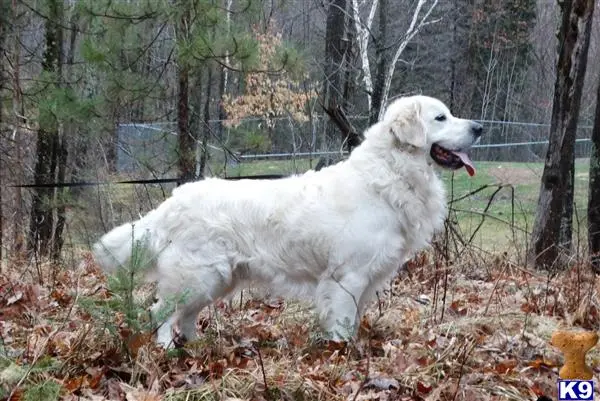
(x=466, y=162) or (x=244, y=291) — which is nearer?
(x=466, y=162)

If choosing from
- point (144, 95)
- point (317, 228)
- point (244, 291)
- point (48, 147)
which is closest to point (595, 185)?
point (244, 291)

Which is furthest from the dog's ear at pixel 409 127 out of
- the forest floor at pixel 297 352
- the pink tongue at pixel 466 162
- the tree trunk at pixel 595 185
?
the tree trunk at pixel 595 185

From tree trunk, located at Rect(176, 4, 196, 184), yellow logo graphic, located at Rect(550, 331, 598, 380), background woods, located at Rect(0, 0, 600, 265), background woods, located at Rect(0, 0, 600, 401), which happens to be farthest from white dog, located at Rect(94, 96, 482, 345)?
tree trunk, located at Rect(176, 4, 196, 184)

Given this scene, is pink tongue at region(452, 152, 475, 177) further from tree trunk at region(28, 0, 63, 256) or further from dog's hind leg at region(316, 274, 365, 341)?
tree trunk at region(28, 0, 63, 256)

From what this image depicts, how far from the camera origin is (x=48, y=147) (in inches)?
535

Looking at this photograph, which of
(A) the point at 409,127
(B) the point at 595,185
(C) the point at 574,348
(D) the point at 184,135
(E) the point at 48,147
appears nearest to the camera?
(C) the point at 574,348

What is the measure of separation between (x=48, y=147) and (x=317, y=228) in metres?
10.1

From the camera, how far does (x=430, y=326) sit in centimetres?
498

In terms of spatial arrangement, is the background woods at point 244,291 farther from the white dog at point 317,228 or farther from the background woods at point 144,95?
the white dog at point 317,228

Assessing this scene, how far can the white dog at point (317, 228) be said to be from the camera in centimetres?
473

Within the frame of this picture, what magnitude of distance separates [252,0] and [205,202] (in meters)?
6.96

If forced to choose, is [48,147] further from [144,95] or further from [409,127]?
[409,127]

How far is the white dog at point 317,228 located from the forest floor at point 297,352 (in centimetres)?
33

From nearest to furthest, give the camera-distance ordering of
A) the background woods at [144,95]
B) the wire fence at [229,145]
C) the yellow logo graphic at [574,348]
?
the yellow logo graphic at [574,348] → the background woods at [144,95] → the wire fence at [229,145]
